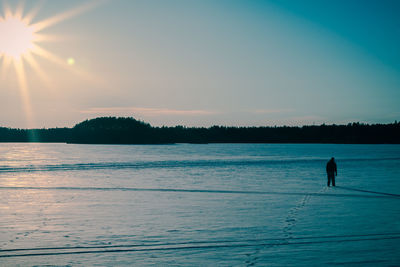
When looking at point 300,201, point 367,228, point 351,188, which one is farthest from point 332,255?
point 351,188

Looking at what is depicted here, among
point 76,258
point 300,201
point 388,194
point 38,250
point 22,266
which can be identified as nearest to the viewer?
point 22,266

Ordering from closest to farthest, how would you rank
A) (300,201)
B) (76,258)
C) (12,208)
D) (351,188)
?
(76,258), (12,208), (300,201), (351,188)

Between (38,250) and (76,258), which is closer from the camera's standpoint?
(76,258)

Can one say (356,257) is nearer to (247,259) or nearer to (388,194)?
(247,259)

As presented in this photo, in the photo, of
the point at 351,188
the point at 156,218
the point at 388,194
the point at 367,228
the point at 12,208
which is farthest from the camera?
the point at 351,188

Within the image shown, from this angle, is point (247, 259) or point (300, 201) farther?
point (300, 201)

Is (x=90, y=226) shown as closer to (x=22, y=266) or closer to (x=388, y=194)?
(x=22, y=266)

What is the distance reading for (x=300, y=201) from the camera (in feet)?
51.4

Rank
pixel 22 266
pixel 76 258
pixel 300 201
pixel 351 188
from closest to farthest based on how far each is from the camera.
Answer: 1. pixel 22 266
2. pixel 76 258
3. pixel 300 201
4. pixel 351 188

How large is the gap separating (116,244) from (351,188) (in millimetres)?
14688

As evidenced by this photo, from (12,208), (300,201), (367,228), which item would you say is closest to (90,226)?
(12,208)

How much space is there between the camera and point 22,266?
737 cm

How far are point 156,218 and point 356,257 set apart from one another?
6073 mm

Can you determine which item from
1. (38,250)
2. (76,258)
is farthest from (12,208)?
(76,258)
